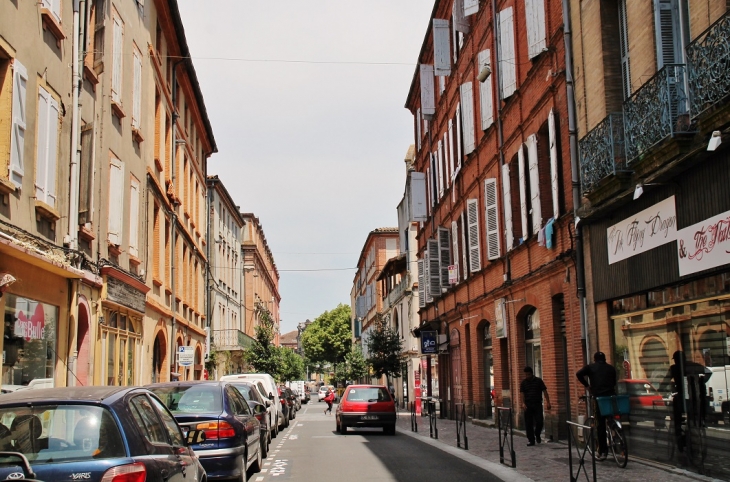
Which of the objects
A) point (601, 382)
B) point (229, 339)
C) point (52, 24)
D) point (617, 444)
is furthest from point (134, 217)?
point (229, 339)

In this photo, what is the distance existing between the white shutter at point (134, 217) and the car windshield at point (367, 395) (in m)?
7.65

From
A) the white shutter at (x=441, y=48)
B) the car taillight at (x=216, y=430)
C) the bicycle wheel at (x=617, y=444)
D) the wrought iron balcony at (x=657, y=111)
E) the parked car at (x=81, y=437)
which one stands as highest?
the white shutter at (x=441, y=48)

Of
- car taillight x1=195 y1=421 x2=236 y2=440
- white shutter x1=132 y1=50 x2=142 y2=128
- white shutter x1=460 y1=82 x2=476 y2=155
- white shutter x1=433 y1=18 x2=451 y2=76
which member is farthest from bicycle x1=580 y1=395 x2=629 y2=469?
white shutter x1=433 y1=18 x2=451 y2=76

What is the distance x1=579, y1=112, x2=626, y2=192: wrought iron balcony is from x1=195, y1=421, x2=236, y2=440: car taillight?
7.06 meters

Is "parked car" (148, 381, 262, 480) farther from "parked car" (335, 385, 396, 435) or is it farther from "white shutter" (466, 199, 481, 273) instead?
"white shutter" (466, 199, 481, 273)

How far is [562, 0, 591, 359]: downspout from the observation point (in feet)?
53.0

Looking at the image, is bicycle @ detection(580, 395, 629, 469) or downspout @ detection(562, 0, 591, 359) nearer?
bicycle @ detection(580, 395, 629, 469)

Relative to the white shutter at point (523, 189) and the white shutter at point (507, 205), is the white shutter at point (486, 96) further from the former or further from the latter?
the white shutter at point (523, 189)

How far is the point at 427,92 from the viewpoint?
1340 inches

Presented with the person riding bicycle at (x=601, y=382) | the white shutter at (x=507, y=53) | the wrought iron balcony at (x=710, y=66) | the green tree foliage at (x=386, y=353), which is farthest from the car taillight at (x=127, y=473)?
the green tree foliage at (x=386, y=353)

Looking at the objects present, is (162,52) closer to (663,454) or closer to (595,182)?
(595,182)

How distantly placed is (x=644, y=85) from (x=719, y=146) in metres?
2.44

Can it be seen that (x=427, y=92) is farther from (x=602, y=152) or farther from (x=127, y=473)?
(x=127, y=473)

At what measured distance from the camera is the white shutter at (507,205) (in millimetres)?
21734
